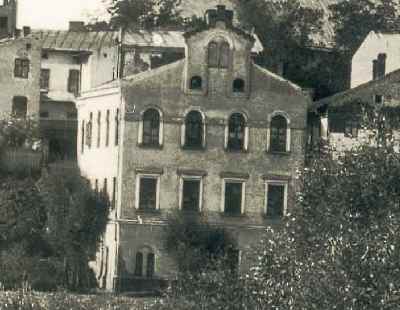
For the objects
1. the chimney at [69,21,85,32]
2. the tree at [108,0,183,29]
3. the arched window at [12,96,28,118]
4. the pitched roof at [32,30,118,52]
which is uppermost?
the tree at [108,0,183,29]

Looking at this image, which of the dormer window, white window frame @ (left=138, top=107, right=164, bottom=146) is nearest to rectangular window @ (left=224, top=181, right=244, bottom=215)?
white window frame @ (left=138, top=107, right=164, bottom=146)

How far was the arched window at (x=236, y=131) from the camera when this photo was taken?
7219 cm

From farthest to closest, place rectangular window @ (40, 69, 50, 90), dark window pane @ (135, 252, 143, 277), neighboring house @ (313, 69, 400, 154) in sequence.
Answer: rectangular window @ (40, 69, 50, 90) < neighboring house @ (313, 69, 400, 154) < dark window pane @ (135, 252, 143, 277)

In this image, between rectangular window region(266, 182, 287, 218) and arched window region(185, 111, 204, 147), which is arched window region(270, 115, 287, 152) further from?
arched window region(185, 111, 204, 147)

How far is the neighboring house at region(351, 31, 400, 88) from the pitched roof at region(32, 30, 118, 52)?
13.0 m

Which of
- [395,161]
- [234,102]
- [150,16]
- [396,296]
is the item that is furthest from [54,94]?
[396,296]

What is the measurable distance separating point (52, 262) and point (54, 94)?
2844 cm

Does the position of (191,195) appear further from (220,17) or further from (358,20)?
(358,20)

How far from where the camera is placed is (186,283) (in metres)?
51.4

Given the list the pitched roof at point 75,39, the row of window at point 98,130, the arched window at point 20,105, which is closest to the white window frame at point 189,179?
the row of window at point 98,130

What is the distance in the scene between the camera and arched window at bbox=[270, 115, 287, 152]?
238 feet

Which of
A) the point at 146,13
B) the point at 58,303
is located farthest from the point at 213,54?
the point at 146,13

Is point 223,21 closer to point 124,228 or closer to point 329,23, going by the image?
point 124,228

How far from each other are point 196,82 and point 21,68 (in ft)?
69.8
